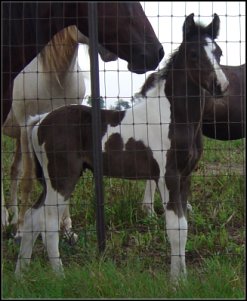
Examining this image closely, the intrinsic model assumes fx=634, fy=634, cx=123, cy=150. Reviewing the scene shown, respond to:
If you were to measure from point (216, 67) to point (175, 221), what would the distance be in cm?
113

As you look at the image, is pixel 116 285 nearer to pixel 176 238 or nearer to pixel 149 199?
pixel 176 238

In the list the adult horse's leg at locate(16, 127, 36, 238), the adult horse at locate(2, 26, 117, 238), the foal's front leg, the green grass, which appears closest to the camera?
the green grass

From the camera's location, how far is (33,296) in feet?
11.8

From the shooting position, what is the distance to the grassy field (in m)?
3.70

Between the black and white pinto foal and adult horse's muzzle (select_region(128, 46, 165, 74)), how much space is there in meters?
0.12

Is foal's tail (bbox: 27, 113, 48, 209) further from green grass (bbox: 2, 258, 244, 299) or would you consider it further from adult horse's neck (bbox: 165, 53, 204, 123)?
adult horse's neck (bbox: 165, 53, 204, 123)

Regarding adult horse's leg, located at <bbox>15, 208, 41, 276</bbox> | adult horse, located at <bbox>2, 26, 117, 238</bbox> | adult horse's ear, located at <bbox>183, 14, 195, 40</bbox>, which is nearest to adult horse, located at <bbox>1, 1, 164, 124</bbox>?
adult horse's ear, located at <bbox>183, 14, 195, 40</bbox>

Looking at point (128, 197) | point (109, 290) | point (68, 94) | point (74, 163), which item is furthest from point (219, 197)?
point (109, 290)

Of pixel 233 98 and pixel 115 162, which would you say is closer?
pixel 115 162

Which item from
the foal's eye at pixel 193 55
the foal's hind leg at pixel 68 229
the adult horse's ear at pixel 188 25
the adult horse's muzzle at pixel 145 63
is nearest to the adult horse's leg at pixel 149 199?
the foal's hind leg at pixel 68 229

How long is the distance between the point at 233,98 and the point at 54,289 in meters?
3.48

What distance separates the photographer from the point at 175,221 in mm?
4406

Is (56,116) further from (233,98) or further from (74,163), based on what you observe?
(233,98)

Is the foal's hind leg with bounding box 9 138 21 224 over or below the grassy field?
→ over
